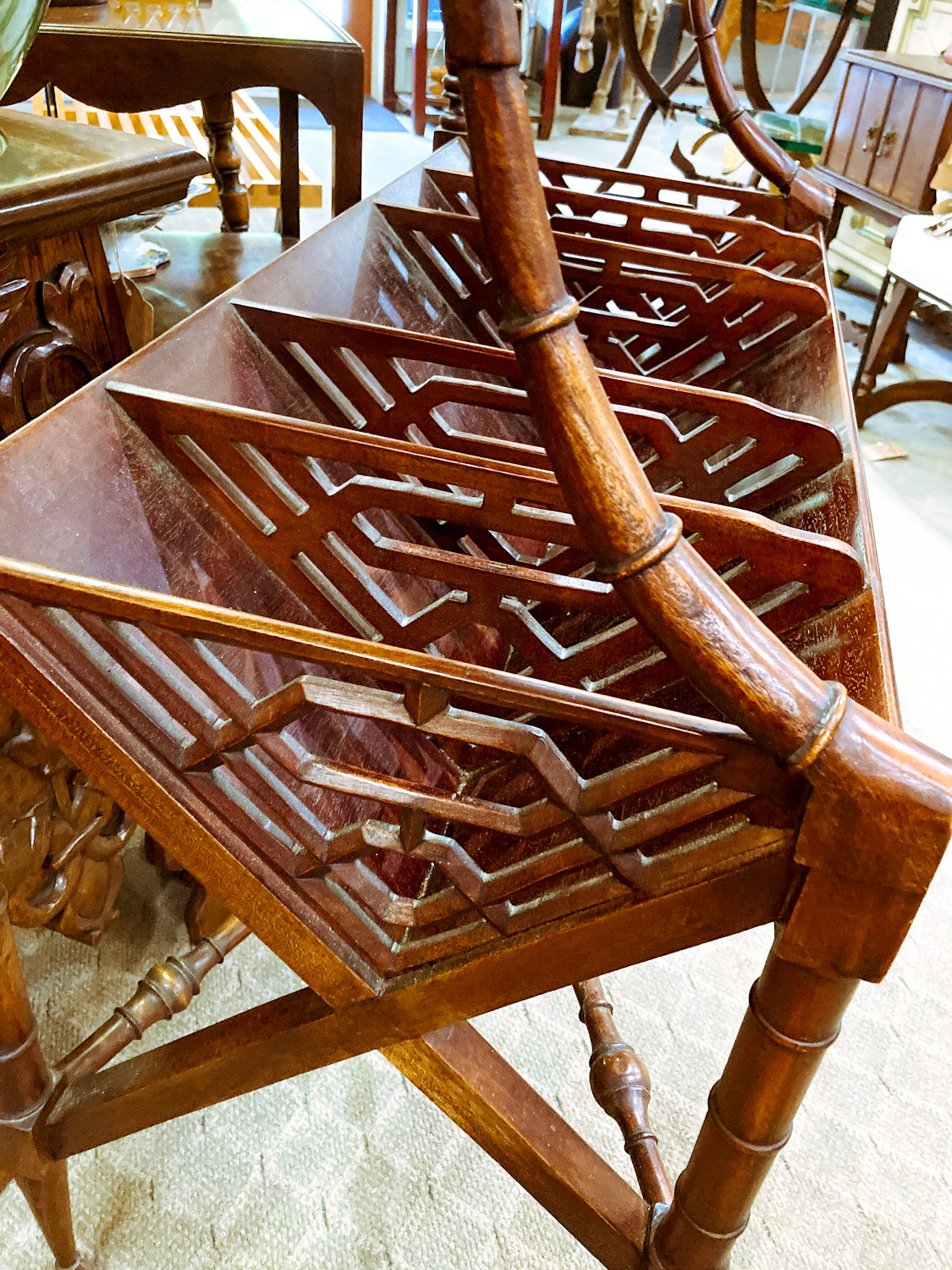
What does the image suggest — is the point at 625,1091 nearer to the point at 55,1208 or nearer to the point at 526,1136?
the point at 526,1136

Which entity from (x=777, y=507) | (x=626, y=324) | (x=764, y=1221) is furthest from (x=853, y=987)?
(x=626, y=324)

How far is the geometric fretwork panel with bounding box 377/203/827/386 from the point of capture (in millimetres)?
1282

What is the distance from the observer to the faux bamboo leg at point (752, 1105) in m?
0.56

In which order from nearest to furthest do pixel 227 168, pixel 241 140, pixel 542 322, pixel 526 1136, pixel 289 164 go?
1. pixel 542 322
2. pixel 526 1136
3. pixel 289 164
4. pixel 227 168
5. pixel 241 140

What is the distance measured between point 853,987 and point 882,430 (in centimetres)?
312

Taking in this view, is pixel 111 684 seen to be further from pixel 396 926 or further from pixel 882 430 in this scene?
pixel 882 430

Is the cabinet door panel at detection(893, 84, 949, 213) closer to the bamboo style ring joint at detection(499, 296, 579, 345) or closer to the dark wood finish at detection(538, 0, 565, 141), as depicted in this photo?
the dark wood finish at detection(538, 0, 565, 141)

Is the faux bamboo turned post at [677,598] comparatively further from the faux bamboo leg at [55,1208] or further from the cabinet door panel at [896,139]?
the cabinet door panel at [896,139]

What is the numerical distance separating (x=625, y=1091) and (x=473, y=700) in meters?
0.49

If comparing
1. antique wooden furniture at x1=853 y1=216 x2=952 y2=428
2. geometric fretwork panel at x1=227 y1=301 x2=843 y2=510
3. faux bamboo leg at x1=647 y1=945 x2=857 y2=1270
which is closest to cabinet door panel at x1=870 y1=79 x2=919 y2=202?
antique wooden furniture at x1=853 y1=216 x2=952 y2=428

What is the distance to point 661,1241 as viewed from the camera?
733 mm

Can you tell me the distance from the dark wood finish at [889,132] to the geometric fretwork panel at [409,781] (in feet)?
11.5

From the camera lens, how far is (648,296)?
158 centimetres

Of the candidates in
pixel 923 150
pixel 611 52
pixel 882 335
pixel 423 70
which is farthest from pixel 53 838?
pixel 611 52
